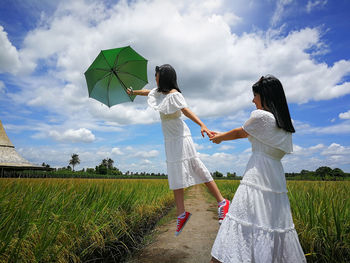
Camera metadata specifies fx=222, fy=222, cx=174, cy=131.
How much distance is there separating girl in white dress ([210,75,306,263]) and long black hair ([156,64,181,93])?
124 cm

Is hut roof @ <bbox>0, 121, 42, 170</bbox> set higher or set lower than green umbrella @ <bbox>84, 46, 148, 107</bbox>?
higher

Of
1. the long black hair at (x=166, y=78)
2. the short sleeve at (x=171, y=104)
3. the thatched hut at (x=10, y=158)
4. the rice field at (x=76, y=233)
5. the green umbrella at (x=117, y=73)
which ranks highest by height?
the thatched hut at (x=10, y=158)

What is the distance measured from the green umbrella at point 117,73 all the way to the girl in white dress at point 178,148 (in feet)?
3.75

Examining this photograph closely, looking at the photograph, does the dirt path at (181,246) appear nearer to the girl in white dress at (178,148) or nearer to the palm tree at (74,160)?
the girl in white dress at (178,148)

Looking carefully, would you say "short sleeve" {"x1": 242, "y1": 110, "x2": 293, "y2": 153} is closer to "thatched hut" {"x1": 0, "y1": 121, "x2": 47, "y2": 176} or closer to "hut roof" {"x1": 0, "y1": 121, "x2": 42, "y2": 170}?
"thatched hut" {"x1": 0, "y1": 121, "x2": 47, "y2": 176}

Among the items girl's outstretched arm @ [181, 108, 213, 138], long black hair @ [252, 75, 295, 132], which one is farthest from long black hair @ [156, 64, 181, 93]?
long black hair @ [252, 75, 295, 132]

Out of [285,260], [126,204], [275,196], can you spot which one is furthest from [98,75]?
[285,260]

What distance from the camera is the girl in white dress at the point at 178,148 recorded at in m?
2.68

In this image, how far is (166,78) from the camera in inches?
115

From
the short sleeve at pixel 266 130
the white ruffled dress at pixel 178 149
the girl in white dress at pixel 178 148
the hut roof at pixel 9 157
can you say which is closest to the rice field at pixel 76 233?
the girl in white dress at pixel 178 148

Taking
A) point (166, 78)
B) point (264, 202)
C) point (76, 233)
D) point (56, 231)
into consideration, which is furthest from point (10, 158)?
point (264, 202)

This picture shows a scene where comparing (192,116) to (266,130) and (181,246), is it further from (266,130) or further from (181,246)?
(181,246)

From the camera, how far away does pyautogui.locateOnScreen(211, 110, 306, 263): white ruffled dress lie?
5.68 feet

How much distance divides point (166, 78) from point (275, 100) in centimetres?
144
